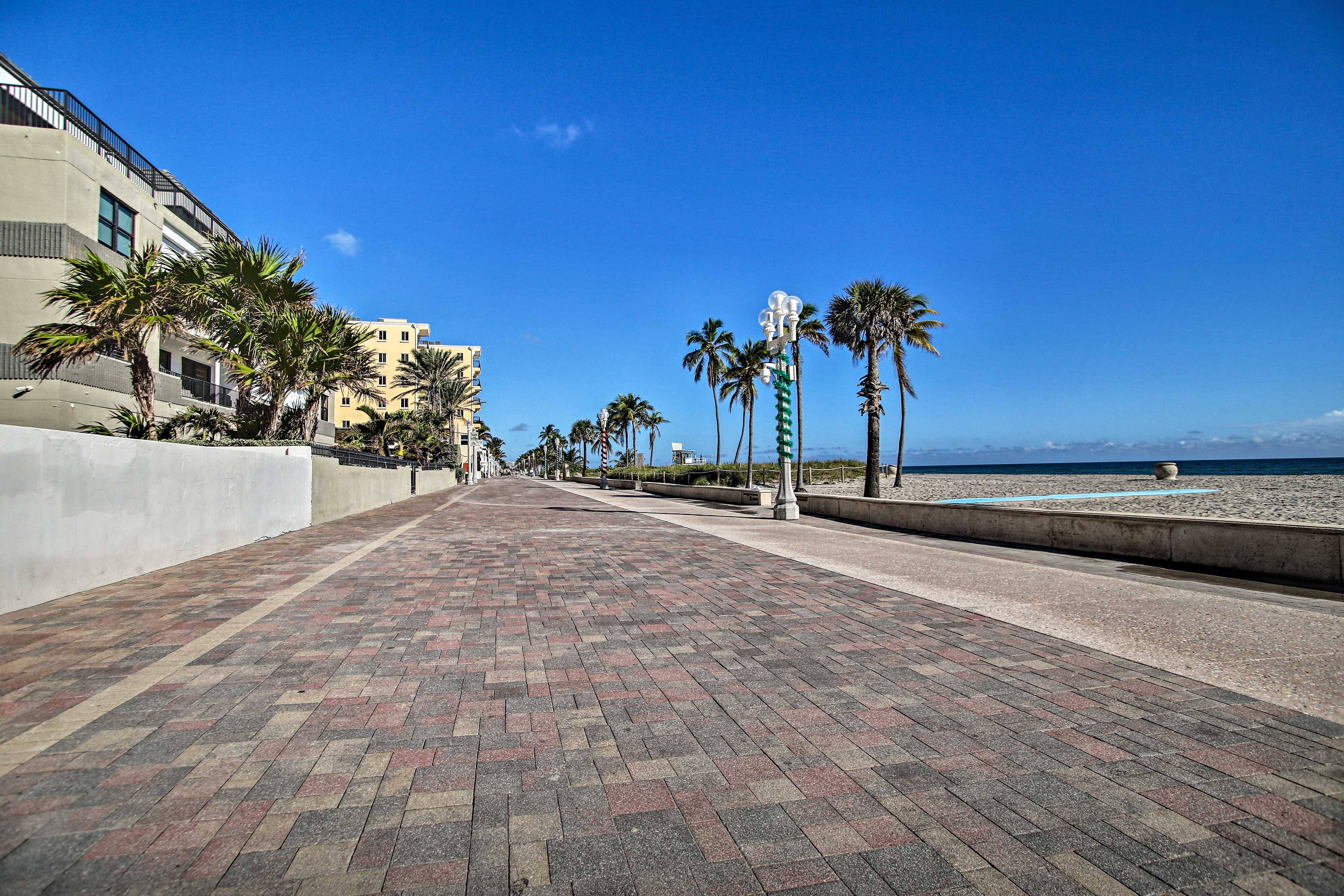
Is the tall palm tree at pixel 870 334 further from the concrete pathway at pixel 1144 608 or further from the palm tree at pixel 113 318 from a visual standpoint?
the palm tree at pixel 113 318

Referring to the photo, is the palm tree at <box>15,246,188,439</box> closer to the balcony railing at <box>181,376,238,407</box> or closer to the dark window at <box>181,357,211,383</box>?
the balcony railing at <box>181,376,238,407</box>

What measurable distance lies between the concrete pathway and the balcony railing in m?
25.7

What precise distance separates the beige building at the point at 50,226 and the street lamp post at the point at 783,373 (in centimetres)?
1847

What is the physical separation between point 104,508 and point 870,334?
27.1 meters

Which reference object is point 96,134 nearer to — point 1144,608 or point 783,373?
point 783,373

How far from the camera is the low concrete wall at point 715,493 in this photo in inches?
899

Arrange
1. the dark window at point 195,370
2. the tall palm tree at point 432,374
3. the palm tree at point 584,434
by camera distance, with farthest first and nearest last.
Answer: the palm tree at point 584,434
the tall palm tree at point 432,374
the dark window at point 195,370

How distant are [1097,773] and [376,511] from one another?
2160cm

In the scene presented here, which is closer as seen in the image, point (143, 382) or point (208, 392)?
point (143, 382)

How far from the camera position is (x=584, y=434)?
112 m

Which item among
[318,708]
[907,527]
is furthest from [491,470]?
[318,708]

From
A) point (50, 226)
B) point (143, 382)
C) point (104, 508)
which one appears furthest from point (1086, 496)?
point (50, 226)

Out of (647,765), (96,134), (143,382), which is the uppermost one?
(96,134)

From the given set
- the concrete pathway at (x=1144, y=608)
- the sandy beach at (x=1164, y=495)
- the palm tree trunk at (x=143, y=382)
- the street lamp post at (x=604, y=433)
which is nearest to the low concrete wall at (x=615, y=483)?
the street lamp post at (x=604, y=433)
